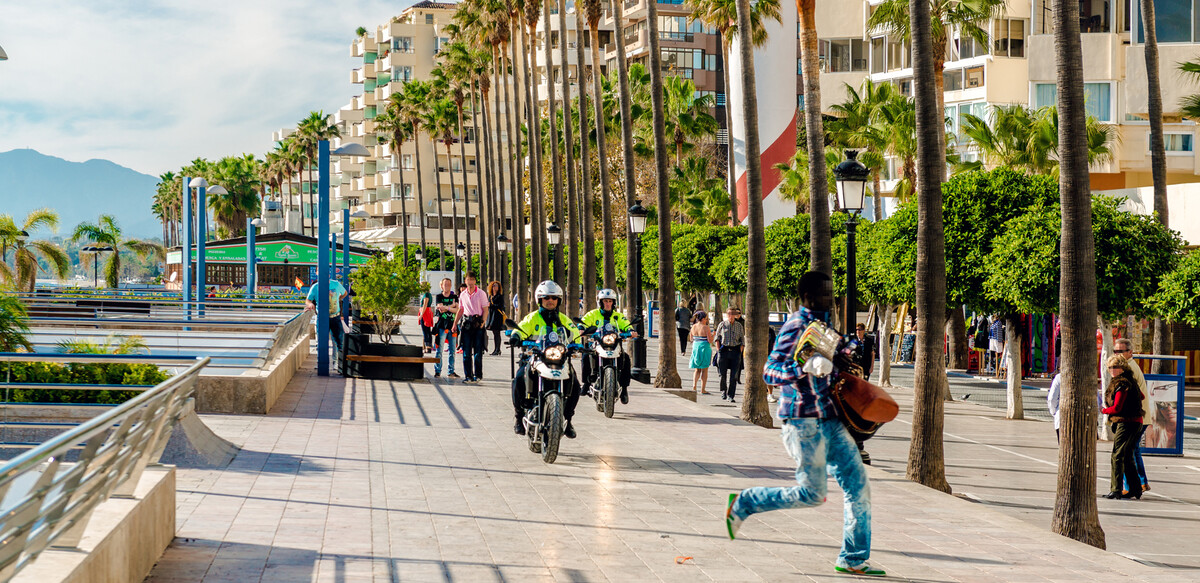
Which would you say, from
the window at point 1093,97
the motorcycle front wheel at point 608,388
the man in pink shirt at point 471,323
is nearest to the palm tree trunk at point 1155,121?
the window at point 1093,97

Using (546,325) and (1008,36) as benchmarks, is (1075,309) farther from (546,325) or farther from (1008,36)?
(1008,36)

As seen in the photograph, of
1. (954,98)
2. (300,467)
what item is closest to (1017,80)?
(954,98)

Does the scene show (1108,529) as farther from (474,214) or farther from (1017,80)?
(474,214)

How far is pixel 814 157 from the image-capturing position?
19.6 metres

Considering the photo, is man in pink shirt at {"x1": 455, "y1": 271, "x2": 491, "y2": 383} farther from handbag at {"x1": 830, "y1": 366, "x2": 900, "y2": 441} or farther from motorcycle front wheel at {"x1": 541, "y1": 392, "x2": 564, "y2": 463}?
handbag at {"x1": 830, "y1": 366, "x2": 900, "y2": 441}

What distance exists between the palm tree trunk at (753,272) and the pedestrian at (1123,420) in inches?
223

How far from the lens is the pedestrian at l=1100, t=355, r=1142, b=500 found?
14.5m

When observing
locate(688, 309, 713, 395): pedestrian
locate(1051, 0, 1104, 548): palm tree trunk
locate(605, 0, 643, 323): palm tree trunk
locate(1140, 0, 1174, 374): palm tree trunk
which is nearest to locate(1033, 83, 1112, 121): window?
locate(1140, 0, 1174, 374): palm tree trunk

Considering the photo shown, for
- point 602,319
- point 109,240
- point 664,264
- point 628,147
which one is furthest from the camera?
point 109,240

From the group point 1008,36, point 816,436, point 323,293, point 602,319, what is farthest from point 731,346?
point 1008,36

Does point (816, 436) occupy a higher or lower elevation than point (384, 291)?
lower

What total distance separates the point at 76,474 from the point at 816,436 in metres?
3.96

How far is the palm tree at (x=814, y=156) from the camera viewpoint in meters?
18.5

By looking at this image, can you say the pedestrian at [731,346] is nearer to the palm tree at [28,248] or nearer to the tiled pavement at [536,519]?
the tiled pavement at [536,519]
